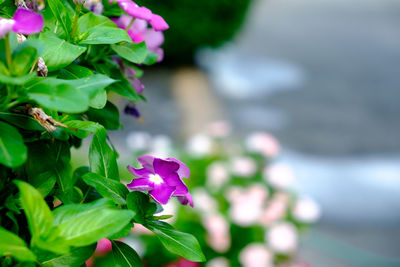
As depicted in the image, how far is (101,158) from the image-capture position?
2.04 ft

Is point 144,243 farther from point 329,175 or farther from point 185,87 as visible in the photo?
point 185,87

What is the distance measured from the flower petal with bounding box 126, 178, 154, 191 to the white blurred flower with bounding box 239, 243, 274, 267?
4.90 feet

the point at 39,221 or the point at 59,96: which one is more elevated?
the point at 59,96

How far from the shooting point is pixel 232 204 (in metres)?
2.27

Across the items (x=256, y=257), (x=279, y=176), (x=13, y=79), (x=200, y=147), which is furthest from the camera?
(x=200, y=147)

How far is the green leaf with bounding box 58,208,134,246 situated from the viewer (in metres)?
0.47

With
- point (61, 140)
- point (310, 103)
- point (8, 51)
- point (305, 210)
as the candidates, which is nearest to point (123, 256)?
point (61, 140)

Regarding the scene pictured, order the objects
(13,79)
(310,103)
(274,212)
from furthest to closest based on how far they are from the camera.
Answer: (310,103), (274,212), (13,79)

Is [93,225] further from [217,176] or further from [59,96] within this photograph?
[217,176]

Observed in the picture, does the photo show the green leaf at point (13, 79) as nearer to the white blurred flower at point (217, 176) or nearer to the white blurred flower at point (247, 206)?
the white blurred flower at point (247, 206)

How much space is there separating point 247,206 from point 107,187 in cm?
156

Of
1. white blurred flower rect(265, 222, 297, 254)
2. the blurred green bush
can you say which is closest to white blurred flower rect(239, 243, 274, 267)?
white blurred flower rect(265, 222, 297, 254)

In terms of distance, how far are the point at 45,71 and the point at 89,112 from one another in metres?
0.16

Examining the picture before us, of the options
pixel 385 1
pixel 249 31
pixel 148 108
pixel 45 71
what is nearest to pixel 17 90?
pixel 45 71
